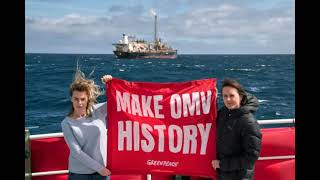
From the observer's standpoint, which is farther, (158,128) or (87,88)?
(158,128)

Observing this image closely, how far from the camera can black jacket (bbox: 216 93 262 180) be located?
11.4ft

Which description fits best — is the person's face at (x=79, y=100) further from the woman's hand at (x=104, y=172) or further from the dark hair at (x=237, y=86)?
the dark hair at (x=237, y=86)

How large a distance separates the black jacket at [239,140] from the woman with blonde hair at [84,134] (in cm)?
87

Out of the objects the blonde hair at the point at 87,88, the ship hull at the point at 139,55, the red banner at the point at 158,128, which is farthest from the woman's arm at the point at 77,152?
the ship hull at the point at 139,55

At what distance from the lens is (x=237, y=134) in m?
3.53

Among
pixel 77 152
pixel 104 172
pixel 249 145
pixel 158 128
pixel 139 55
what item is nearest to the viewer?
pixel 249 145

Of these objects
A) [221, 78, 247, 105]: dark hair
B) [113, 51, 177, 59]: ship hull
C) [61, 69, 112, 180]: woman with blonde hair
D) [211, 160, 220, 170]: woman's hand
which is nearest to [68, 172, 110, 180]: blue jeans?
[61, 69, 112, 180]: woman with blonde hair

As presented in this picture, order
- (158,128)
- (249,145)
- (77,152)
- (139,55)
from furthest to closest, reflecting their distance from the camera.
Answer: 1. (139,55)
2. (158,128)
3. (77,152)
4. (249,145)

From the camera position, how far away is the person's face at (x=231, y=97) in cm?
355

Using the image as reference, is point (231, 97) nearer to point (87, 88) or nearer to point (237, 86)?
point (237, 86)

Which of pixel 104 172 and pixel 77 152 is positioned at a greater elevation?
pixel 77 152

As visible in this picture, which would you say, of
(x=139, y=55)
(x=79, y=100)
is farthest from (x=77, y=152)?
(x=139, y=55)

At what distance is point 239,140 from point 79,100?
3.85 ft
